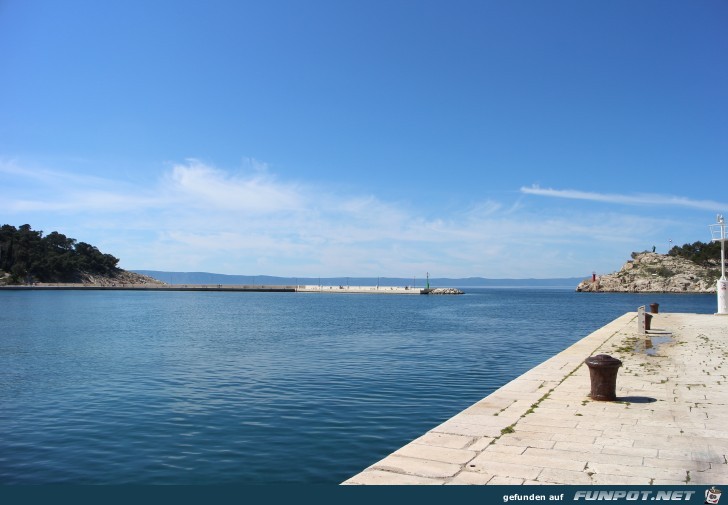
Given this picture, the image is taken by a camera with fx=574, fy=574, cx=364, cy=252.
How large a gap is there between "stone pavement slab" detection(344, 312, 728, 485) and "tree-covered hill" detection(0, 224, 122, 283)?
179359mm

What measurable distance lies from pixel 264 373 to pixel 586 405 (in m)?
12.8

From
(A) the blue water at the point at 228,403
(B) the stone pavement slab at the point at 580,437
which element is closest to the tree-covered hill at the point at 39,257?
(A) the blue water at the point at 228,403

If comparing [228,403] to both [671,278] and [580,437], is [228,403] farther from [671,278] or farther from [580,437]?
[671,278]

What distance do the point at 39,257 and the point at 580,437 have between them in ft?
624

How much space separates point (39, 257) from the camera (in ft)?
561

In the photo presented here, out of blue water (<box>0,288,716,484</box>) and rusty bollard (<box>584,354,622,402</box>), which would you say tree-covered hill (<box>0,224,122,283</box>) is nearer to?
blue water (<box>0,288,716,484</box>)

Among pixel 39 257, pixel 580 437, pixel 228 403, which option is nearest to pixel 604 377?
pixel 580 437

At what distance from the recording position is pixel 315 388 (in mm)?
18578

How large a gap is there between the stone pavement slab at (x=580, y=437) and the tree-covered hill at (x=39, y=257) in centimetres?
17936

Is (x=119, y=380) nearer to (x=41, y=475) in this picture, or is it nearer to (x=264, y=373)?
(x=264, y=373)

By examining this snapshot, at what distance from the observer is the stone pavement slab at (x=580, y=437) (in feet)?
25.5

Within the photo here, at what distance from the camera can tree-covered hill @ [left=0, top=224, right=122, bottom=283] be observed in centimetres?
16662

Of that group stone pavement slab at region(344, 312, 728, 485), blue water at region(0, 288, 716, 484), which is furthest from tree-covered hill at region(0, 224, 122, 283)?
stone pavement slab at region(344, 312, 728, 485)

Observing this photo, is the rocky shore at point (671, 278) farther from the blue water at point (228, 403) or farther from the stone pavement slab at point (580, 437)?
the stone pavement slab at point (580, 437)
